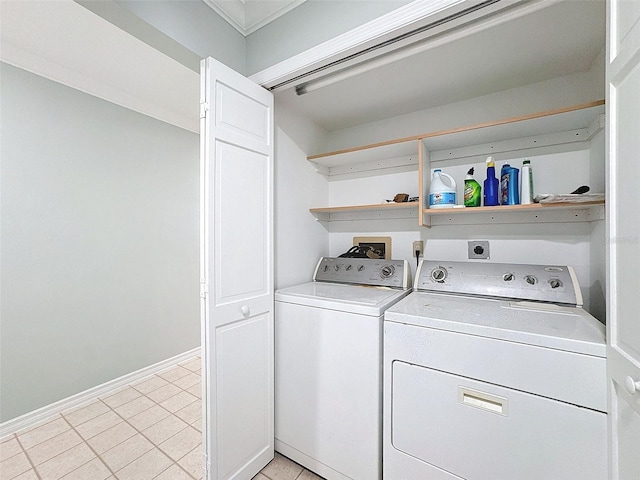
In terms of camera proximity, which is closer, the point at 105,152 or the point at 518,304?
the point at 518,304

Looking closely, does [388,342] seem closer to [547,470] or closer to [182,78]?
[547,470]

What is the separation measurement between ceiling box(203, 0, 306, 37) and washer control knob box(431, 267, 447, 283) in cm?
167

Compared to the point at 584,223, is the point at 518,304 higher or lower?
lower

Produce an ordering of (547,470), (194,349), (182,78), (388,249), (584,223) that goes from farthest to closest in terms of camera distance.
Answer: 1. (194,349)
2. (182,78)
3. (388,249)
4. (584,223)
5. (547,470)

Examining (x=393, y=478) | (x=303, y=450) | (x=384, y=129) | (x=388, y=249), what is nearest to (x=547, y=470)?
(x=393, y=478)

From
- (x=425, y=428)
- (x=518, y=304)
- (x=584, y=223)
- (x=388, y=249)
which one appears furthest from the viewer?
(x=388, y=249)

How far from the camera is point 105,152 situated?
239 centimetres

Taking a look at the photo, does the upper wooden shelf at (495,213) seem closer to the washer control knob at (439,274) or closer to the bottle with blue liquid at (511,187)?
the bottle with blue liquid at (511,187)

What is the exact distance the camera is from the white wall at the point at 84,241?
195cm

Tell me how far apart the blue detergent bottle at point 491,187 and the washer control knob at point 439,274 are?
0.46m

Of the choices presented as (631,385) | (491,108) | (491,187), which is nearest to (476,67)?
(491,108)

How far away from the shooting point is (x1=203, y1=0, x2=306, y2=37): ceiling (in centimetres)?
147

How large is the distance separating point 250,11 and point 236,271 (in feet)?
4.75

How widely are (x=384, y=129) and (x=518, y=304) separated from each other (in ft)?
5.02
